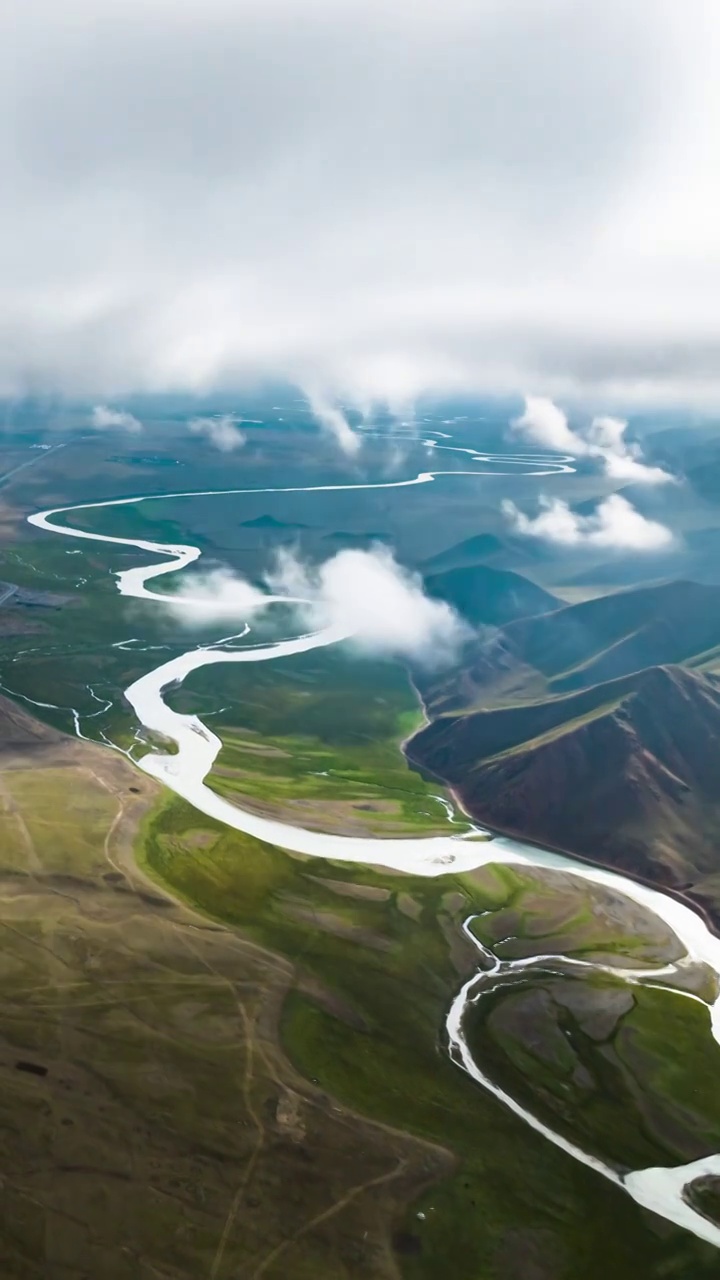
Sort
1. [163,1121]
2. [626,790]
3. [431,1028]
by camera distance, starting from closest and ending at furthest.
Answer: [163,1121]
[431,1028]
[626,790]

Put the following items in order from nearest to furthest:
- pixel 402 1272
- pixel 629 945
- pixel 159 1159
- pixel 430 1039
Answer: pixel 402 1272, pixel 159 1159, pixel 430 1039, pixel 629 945

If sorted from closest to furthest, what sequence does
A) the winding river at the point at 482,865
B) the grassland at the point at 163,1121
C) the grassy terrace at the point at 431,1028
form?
the grassland at the point at 163,1121, the grassy terrace at the point at 431,1028, the winding river at the point at 482,865

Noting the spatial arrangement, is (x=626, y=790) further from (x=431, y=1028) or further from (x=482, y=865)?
(x=431, y=1028)

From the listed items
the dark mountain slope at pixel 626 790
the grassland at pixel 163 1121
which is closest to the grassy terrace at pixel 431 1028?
the grassland at pixel 163 1121

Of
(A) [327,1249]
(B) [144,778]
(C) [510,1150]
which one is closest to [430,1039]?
(C) [510,1150]

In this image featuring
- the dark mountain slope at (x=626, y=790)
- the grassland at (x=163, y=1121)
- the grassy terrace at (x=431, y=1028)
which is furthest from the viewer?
the dark mountain slope at (x=626, y=790)

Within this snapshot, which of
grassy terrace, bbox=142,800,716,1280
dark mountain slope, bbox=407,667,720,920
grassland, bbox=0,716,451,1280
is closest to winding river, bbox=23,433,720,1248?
grassy terrace, bbox=142,800,716,1280

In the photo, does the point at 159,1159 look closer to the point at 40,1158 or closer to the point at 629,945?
the point at 40,1158

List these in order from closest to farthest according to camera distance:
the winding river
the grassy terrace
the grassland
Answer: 1. the grassland
2. the grassy terrace
3. the winding river

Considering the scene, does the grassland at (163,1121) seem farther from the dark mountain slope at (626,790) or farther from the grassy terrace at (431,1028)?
the dark mountain slope at (626,790)

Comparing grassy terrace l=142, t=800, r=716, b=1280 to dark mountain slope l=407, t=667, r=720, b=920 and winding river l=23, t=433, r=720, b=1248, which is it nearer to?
winding river l=23, t=433, r=720, b=1248

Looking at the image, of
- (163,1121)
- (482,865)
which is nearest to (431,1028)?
(163,1121)
